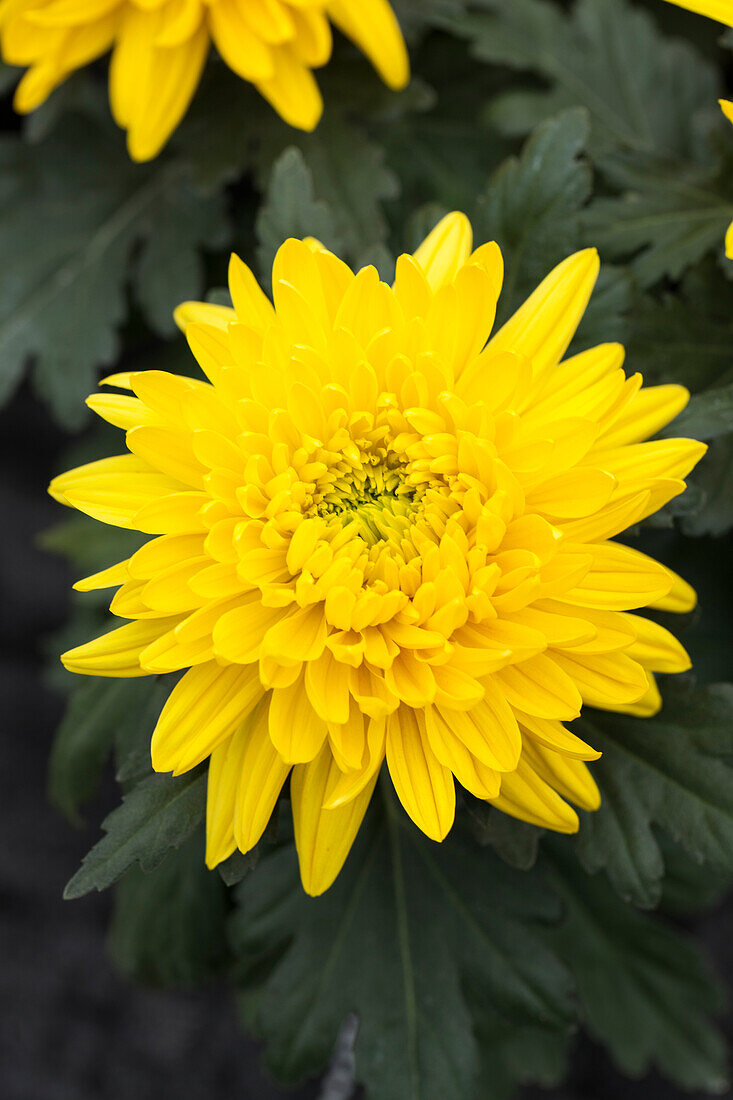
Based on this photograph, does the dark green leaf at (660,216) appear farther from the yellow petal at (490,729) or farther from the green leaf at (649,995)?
the green leaf at (649,995)

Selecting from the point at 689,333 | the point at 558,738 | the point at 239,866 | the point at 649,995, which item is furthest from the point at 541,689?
the point at 649,995

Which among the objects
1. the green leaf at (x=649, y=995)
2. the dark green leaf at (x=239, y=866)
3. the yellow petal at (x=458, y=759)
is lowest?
the green leaf at (x=649, y=995)

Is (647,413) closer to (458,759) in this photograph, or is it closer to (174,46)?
(458,759)

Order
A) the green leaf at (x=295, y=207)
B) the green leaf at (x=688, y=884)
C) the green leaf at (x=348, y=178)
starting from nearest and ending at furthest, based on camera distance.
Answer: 1. the green leaf at (x=295, y=207)
2. the green leaf at (x=348, y=178)
3. the green leaf at (x=688, y=884)

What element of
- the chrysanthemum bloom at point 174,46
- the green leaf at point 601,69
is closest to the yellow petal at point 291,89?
the chrysanthemum bloom at point 174,46

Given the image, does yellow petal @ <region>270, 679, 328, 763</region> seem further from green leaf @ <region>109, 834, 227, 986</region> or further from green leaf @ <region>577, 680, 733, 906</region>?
green leaf @ <region>109, 834, 227, 986</region>
